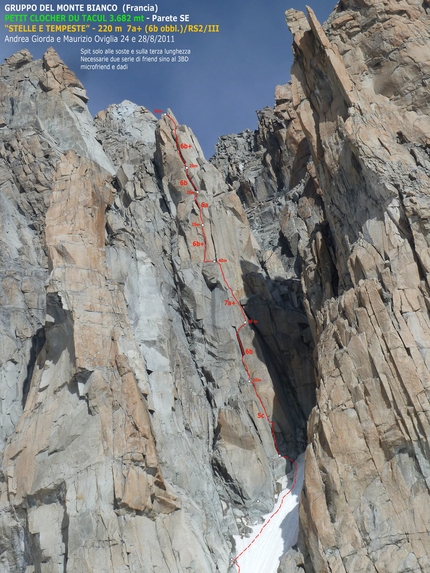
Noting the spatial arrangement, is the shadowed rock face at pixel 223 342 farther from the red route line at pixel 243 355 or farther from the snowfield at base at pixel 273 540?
the snowfield at base at pixel 273 540

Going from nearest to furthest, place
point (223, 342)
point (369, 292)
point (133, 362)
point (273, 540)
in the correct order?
point (369, 292), point (273, 540), point (133, 362), point (223, 342)

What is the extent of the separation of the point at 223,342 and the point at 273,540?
15032 mm

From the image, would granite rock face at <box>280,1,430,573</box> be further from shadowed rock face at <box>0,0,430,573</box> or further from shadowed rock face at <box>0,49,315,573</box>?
shadowed rock face at <box>0,49,315,573</box>

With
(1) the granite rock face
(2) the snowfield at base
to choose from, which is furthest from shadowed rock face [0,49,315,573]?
(1) the granite rock face

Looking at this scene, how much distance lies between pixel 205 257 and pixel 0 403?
63.7 feet

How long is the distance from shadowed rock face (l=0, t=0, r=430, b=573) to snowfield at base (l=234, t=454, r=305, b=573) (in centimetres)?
117

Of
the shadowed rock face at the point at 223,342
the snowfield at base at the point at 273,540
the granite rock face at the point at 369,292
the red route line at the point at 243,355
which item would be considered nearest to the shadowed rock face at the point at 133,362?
the shadowed rock face at the point at 223,342

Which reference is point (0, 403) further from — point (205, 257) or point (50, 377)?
point (205, 257)

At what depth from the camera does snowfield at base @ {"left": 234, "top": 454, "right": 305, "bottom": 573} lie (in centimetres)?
3451

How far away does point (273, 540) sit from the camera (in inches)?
1423

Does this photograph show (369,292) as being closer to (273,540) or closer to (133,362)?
(133,362)

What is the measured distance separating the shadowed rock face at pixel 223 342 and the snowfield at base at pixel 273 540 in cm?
117

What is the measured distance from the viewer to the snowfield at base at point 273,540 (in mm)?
34513

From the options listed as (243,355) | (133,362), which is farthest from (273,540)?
(243,355)
